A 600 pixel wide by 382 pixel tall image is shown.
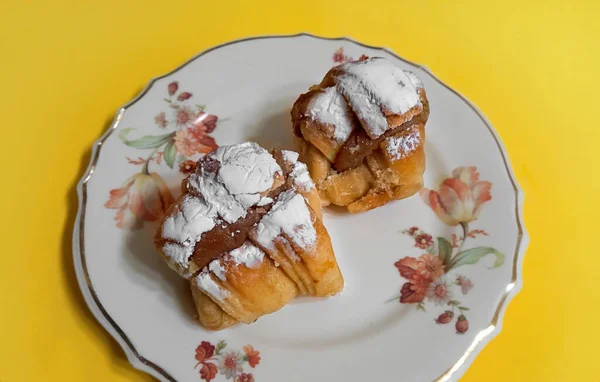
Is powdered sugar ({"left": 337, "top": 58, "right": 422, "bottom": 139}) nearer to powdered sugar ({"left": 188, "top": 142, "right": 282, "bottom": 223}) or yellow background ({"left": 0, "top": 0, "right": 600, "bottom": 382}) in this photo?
powdered sugar ({"left": 188, "top": 142, "right": 282, "bottom": 223})

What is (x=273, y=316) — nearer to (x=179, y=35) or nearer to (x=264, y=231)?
(x=264, y=231)

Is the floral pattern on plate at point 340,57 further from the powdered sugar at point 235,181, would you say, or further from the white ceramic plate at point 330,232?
the powdered sugar at point 235,181

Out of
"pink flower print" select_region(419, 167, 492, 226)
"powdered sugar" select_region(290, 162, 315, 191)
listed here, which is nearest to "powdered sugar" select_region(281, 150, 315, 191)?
"powdered sugar" select_region(290, 162, 315, 191)

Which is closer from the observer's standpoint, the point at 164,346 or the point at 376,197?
the point at 164,346

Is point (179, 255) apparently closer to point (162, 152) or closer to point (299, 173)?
point (299, 173)

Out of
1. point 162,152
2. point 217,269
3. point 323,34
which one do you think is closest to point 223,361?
point 217,269

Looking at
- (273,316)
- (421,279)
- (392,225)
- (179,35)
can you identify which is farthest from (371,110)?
(179,35)

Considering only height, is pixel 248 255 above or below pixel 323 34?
below
